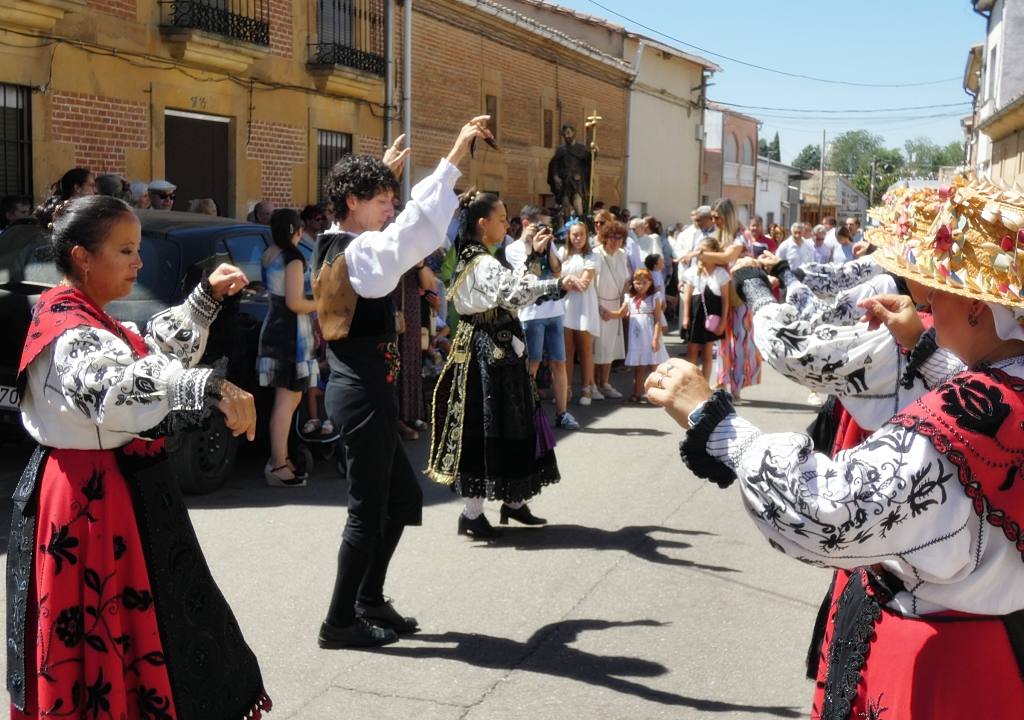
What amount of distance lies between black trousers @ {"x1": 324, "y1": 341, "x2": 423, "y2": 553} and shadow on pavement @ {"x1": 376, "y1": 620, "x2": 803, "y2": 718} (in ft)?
1.79

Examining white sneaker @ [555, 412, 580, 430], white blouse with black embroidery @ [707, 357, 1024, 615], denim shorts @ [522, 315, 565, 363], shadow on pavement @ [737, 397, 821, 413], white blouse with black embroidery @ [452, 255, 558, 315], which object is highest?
white blouse with black embroidery @ [452, 255, 558, 315]

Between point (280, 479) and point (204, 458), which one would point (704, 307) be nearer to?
point (280, 479)

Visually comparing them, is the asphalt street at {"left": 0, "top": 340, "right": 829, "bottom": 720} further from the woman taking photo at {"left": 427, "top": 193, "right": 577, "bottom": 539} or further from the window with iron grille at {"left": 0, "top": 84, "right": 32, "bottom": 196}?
the window with iron grille at {"left": 0, "top": 84, "right": 32, "bottom": 196}

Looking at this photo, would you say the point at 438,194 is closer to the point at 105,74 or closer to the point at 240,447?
the point at 240,447

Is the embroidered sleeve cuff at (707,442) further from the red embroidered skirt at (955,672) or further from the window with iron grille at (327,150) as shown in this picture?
the window with iron grille at (327,150)

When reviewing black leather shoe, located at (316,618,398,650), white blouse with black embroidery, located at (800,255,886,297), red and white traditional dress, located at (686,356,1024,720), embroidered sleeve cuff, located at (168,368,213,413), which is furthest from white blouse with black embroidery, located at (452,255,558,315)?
red and white traditional dress, located at (686,356,1024,720)

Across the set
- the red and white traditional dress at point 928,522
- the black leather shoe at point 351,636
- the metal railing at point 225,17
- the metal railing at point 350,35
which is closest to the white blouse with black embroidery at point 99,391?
the red and white traditional dress at point 928,522

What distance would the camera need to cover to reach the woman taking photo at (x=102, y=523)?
3010mm

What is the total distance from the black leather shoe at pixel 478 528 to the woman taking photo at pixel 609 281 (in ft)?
17.9

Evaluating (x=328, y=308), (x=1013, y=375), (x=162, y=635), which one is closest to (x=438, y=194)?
(x=328, y=308)

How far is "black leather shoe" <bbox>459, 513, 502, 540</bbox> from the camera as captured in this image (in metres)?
6.62

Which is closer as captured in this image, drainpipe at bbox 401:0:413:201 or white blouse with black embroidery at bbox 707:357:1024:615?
white blouse with black embroidery at bbox 707:357:1024:615

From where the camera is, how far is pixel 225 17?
14.5 metres

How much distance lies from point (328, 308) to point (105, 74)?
9.43 metres
